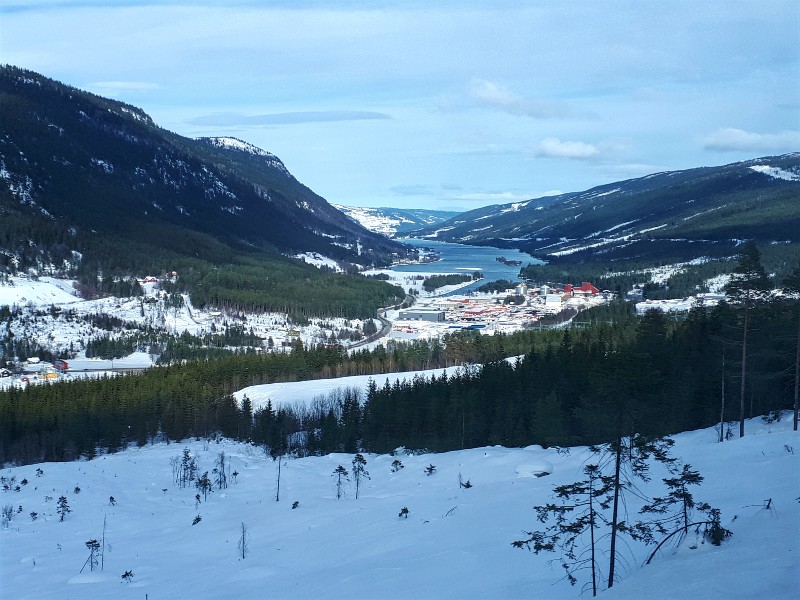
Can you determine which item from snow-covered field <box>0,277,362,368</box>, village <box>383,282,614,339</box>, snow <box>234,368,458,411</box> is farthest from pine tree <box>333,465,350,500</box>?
snow-covered field <box>0,277,362,368</box>

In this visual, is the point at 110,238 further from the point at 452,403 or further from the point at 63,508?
the point at 63,508

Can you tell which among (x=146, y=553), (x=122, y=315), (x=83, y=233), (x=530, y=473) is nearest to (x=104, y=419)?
(x=146, y=553)

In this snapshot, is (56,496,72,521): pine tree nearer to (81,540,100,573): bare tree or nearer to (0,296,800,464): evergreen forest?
(81,540,100,573): bare tree

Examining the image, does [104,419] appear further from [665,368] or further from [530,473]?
[665,368]

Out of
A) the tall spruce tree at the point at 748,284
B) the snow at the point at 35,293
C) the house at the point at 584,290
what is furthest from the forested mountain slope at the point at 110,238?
the tall spruce tree at the point at 748,284

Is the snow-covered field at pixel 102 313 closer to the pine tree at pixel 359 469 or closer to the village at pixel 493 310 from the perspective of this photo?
the village at pixel 493 310

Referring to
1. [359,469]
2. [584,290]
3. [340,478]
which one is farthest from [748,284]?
[584,290]

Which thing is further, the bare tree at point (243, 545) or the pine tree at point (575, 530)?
the bare tree at point (243, 545)

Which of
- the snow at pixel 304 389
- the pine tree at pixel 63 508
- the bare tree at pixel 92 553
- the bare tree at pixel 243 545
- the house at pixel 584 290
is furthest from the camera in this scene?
the house at pixel 584 290
